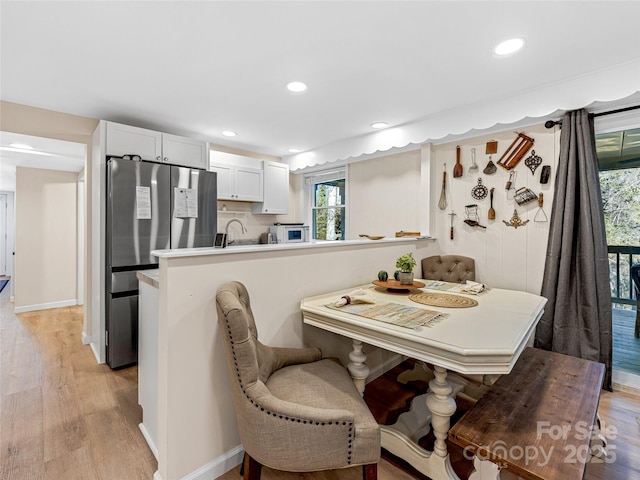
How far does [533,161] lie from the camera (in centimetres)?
270

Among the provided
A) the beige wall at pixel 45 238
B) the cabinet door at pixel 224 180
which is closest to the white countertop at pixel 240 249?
the cabinet door at pixel 224 180

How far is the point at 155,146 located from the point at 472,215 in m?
3.33

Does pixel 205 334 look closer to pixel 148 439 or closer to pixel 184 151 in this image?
pixel 148 439

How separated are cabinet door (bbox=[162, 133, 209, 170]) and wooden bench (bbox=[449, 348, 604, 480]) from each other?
3.36m

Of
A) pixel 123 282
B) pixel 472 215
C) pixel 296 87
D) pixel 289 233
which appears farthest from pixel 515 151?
pixel 123 282

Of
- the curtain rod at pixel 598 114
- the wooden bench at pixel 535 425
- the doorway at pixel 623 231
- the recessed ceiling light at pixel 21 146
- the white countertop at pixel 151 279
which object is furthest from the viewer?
the recessed ceiling light at pixel 21 146

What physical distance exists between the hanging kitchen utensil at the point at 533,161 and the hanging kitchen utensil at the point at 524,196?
6.4 inches

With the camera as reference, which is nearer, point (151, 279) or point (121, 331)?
point (151, 279)

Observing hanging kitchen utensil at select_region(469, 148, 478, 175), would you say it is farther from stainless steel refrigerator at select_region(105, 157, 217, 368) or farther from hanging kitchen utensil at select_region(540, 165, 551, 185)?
stainless steel refrigerator at select_region(105, 157, 217, 368)

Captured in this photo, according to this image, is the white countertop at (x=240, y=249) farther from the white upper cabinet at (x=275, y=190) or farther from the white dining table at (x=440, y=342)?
the white upper cabinet at (x=275, y=190)

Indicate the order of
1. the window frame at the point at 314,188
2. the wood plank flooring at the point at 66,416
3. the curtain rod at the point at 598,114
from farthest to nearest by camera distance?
the window frame at the point at 314,188, the curtain rod at the point at 598,114, the wood plank flooring at the point at 66,416

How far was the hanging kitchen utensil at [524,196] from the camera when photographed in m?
2.70

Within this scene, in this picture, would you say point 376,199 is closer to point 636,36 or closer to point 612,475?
point 636,36

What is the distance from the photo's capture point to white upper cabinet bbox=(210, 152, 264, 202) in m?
3.91
